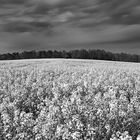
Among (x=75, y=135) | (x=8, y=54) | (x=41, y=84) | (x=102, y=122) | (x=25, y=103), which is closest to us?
(x=75, y=135)

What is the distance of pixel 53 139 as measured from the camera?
5.50 m

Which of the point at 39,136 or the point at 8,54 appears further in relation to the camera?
the point at 8,54

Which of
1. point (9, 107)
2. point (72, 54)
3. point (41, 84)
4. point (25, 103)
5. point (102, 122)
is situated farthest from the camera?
point (72, 54)

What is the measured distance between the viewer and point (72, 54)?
89.1 m

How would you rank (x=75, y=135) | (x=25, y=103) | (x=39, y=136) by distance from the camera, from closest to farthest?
1. (x=75, y=135)
2. (x=39, y=136)
3. (x=25, y=103)

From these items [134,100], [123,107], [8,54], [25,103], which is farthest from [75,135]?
[8,54]

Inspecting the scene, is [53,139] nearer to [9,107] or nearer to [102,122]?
[102,122]

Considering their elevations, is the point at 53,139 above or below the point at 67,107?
below

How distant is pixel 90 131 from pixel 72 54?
275 ft

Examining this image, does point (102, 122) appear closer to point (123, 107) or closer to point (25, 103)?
point (123, 107)

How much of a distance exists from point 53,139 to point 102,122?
1.62 m

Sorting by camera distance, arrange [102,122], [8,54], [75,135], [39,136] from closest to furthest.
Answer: [75,135] < [39,136] < [102,122] < [8,54]

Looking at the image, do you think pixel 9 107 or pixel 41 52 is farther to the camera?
pixel 41 52

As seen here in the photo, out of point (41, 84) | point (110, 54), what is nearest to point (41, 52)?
point (110, 54)
